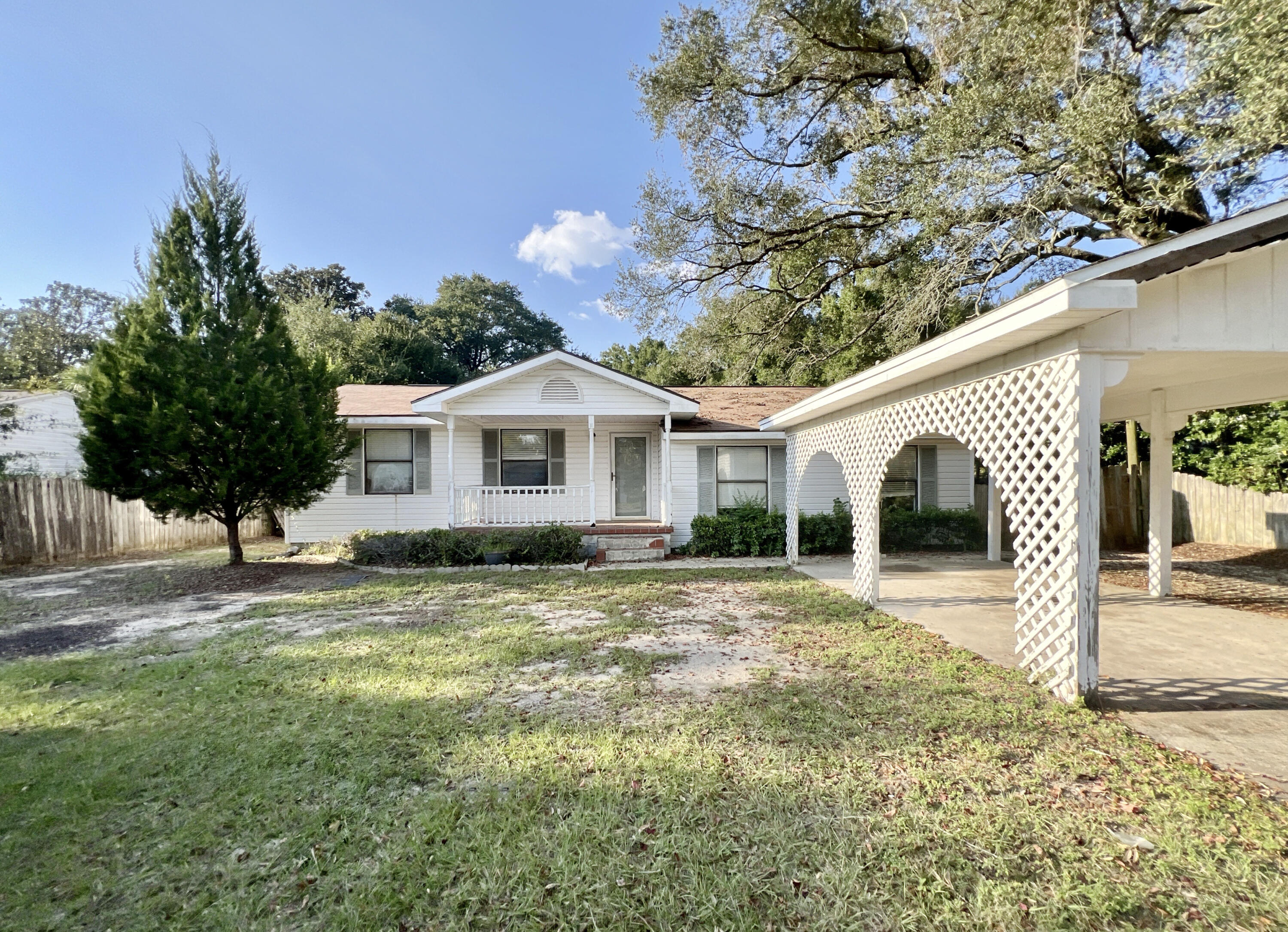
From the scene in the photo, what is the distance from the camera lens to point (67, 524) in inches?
417

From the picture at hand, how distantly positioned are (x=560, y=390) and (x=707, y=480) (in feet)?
12.6

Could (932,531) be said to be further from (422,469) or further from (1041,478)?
(422,469)

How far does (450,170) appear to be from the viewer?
50.3 ft

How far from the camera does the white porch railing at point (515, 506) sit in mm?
11250

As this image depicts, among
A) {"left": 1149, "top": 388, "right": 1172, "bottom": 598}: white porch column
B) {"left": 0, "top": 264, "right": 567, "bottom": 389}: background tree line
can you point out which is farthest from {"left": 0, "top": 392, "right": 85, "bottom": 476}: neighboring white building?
{"left": 1149, "top": 388, "right": 1172, "bottom": 598}: white porch column

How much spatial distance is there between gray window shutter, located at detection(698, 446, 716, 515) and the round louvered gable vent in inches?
121

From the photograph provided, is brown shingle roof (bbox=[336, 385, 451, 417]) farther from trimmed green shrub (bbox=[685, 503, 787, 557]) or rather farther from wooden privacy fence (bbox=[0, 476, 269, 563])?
trimmed green shrub (bbox=[685, 503, 787, 557])

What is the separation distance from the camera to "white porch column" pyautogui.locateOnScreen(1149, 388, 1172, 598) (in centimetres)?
687

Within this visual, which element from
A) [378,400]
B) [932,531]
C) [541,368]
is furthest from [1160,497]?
[378,400]

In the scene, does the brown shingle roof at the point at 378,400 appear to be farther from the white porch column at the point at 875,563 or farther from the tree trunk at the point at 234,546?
the white porch column at the point at 875,563

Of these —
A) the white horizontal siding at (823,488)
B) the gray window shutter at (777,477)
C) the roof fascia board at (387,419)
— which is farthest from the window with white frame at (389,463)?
the white horizontal siding at (823,488)

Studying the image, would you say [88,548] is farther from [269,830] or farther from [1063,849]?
[1063,849]

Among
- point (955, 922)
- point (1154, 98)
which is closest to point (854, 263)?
point (1154, 98)

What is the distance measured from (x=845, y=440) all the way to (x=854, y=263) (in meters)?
9.08
